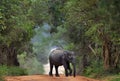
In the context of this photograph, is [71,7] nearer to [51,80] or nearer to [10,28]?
[10,28]

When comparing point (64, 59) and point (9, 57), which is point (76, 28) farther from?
point (64, 59)

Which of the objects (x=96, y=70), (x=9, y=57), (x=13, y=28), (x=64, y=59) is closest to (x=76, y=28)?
(x=9, y=57)

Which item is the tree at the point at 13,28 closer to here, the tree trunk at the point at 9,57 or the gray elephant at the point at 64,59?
the tree trunk at the point at 9,57

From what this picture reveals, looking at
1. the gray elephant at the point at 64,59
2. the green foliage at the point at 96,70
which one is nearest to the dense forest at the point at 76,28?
the green foliage at the point at 96,70

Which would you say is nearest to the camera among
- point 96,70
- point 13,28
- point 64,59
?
point 13,28

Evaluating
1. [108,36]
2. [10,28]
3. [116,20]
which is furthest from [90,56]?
[116,20]

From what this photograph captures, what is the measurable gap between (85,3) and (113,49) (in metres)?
8.64

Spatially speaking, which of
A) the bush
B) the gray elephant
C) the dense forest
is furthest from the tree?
the bush

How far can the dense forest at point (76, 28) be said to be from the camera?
67.5ft

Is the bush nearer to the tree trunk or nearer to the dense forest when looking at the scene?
the dense forest

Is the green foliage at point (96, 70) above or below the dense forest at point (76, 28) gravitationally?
below

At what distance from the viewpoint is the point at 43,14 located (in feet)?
123

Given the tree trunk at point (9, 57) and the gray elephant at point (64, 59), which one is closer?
the gray elephant at point (64, 59)

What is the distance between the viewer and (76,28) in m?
35.6
